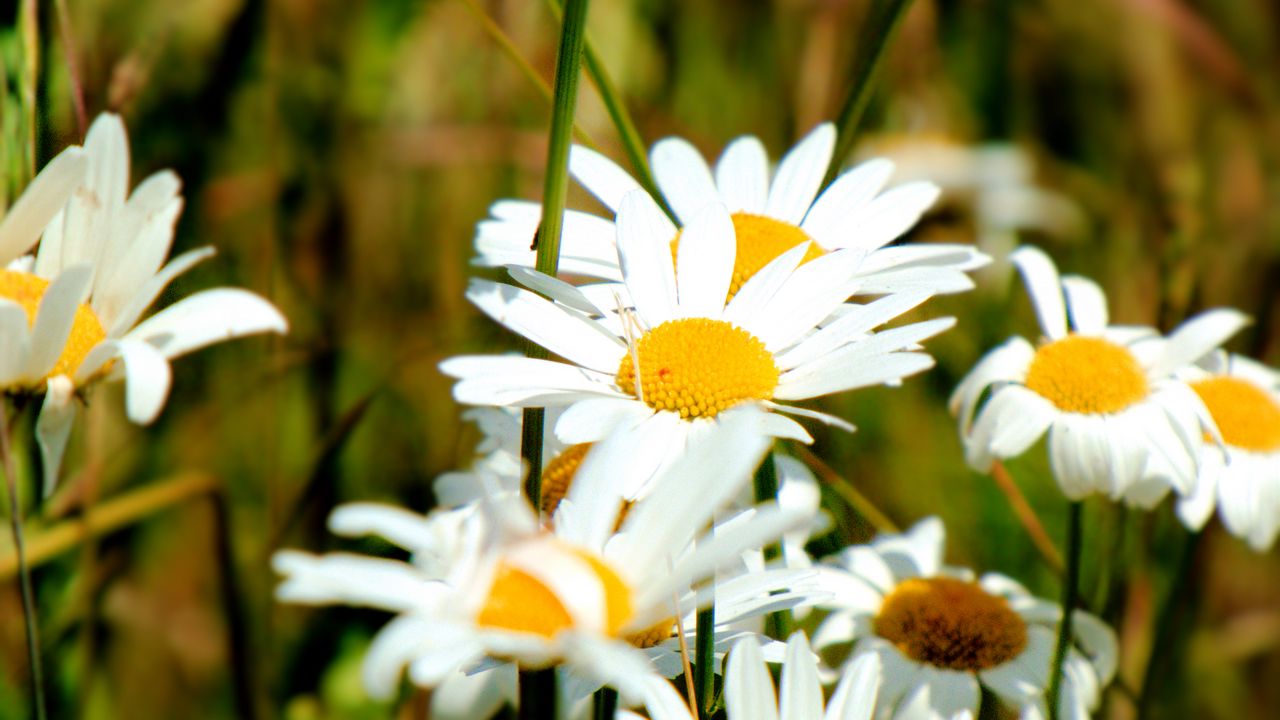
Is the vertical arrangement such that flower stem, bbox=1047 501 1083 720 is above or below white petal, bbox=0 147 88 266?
below

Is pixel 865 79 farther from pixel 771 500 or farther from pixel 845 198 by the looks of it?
pixel 771 500

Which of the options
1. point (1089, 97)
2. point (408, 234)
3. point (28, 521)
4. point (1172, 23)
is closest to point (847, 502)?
point (28, 521)

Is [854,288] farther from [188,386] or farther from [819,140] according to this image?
[188,386]

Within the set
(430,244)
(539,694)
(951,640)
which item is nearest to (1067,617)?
(951,640)

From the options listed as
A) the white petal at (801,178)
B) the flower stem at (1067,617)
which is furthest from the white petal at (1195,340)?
the white petal at (801,178)

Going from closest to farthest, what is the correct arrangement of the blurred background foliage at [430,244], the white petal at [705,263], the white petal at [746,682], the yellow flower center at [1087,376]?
the white petal at [746,682] < the white petal at [705,263] < the yellow flower center at [1087,376] < the blurred background foliage at [430,244]

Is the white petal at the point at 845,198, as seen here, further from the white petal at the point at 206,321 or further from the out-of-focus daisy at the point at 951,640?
the white petal at the point at 206,321

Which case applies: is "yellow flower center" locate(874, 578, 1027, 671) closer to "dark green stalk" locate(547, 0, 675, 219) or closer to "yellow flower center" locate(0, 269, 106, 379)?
"dark green stalk" locate(547, 0, 675, 219)

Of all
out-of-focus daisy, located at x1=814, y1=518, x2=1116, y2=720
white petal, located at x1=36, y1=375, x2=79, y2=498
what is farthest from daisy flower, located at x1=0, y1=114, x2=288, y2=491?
out-of-focus daisy, located at x1=814, y1=518, x2=1116, y2=720
